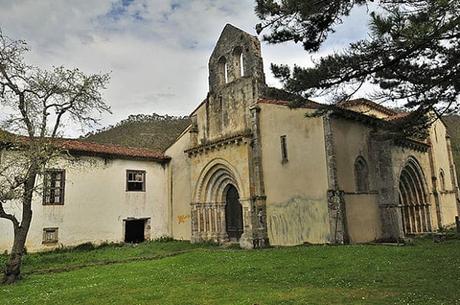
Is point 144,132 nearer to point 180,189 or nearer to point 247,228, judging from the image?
point 180,189

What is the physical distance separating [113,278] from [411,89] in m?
9.27

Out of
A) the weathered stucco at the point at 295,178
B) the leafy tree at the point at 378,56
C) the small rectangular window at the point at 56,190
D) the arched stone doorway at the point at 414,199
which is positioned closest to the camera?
the leafy tree at the point at 378,56

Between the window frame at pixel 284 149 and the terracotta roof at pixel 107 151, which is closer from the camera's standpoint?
the window frame at pixel 284 149

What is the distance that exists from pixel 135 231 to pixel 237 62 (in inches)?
464

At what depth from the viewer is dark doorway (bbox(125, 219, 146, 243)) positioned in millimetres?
21984

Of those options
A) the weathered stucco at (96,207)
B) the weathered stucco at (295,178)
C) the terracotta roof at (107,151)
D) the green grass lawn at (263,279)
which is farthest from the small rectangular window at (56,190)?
the weathered stucco at (295,178)

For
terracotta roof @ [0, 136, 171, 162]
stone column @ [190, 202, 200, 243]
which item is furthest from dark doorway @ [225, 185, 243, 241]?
terracotta roof @ [0, 136, 171, 162]

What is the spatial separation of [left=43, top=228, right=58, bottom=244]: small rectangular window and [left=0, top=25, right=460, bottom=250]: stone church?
0.16 ft

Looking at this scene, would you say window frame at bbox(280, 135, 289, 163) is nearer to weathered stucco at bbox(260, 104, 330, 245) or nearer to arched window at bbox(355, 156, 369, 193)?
weathered stucco at bbox(260, 104, 330, 245)

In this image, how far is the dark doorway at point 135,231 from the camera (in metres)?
22.0

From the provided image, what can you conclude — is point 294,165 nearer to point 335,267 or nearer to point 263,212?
point 263,212

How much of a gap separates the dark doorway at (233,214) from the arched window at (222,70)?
240 inches

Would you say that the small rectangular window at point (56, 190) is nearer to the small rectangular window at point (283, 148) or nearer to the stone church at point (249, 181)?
the stone church at point (249, 181)

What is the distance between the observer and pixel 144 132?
171ft
